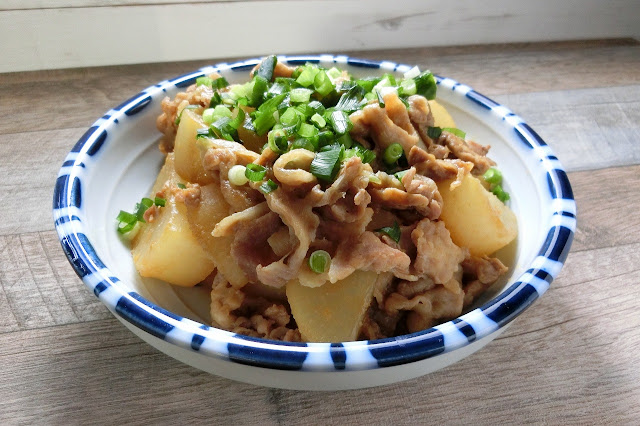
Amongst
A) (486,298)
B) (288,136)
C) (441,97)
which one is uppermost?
(288,136)

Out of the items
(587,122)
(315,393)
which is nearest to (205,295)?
(315,393)

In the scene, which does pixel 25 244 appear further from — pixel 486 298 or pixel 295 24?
pixel 295 24

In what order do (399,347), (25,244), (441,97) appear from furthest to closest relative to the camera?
(441,97), (25,244), (399,347)

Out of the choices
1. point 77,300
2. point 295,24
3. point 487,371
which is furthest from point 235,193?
point 295,24

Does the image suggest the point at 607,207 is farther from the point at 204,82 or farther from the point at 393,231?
the point at 204,82

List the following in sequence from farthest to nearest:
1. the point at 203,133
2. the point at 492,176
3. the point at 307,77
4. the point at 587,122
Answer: the point at 587,122, the point at 492,176, the point at 307,77, the point at 203,133

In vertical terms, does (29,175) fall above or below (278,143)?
below

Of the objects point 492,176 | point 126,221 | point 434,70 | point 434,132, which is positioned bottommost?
point 434,70

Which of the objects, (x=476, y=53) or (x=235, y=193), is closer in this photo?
(x=235, y=193)
